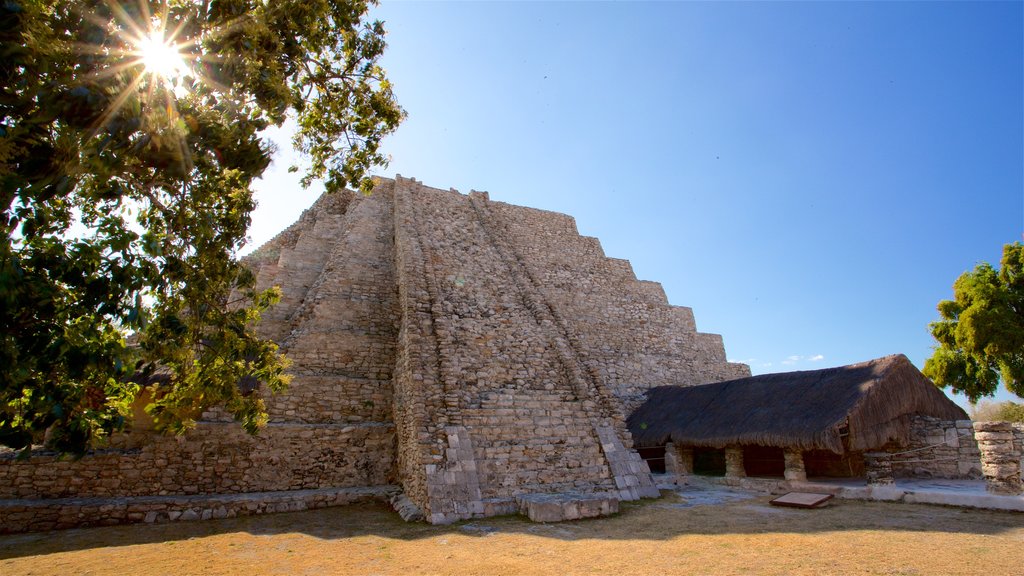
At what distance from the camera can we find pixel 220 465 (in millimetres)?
9914

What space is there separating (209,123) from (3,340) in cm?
280

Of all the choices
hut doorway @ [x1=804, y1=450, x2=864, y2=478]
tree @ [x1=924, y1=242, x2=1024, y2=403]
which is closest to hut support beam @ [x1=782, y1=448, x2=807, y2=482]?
hut doorway @ [x1=804, y1=450, x2=864, y2=478]

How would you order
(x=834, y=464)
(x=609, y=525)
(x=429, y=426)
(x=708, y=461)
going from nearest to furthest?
(x=609, y=525), (x=429, y=426), (x=834, y=464), (x=708, y=461)

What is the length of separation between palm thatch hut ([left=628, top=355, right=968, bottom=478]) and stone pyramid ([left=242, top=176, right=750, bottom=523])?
103 inches

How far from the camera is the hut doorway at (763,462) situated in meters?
13.8

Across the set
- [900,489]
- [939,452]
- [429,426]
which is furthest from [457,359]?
[939,452]

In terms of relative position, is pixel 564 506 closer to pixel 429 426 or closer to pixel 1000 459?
pixel 429 426

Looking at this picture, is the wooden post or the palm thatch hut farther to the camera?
the wooden post

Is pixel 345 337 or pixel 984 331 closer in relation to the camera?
pixel 345 337

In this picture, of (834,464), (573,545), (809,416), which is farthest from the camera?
(834,464)

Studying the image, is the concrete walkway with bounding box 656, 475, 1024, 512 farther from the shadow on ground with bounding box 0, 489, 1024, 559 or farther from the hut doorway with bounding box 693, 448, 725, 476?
the hut doorway with bounding box 693, 448, 725, 476

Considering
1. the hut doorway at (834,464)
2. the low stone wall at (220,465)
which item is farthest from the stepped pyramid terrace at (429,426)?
the hut doorway at (834,464)

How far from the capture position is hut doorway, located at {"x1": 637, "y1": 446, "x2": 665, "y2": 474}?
559 inches

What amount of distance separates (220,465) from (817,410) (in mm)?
12294
